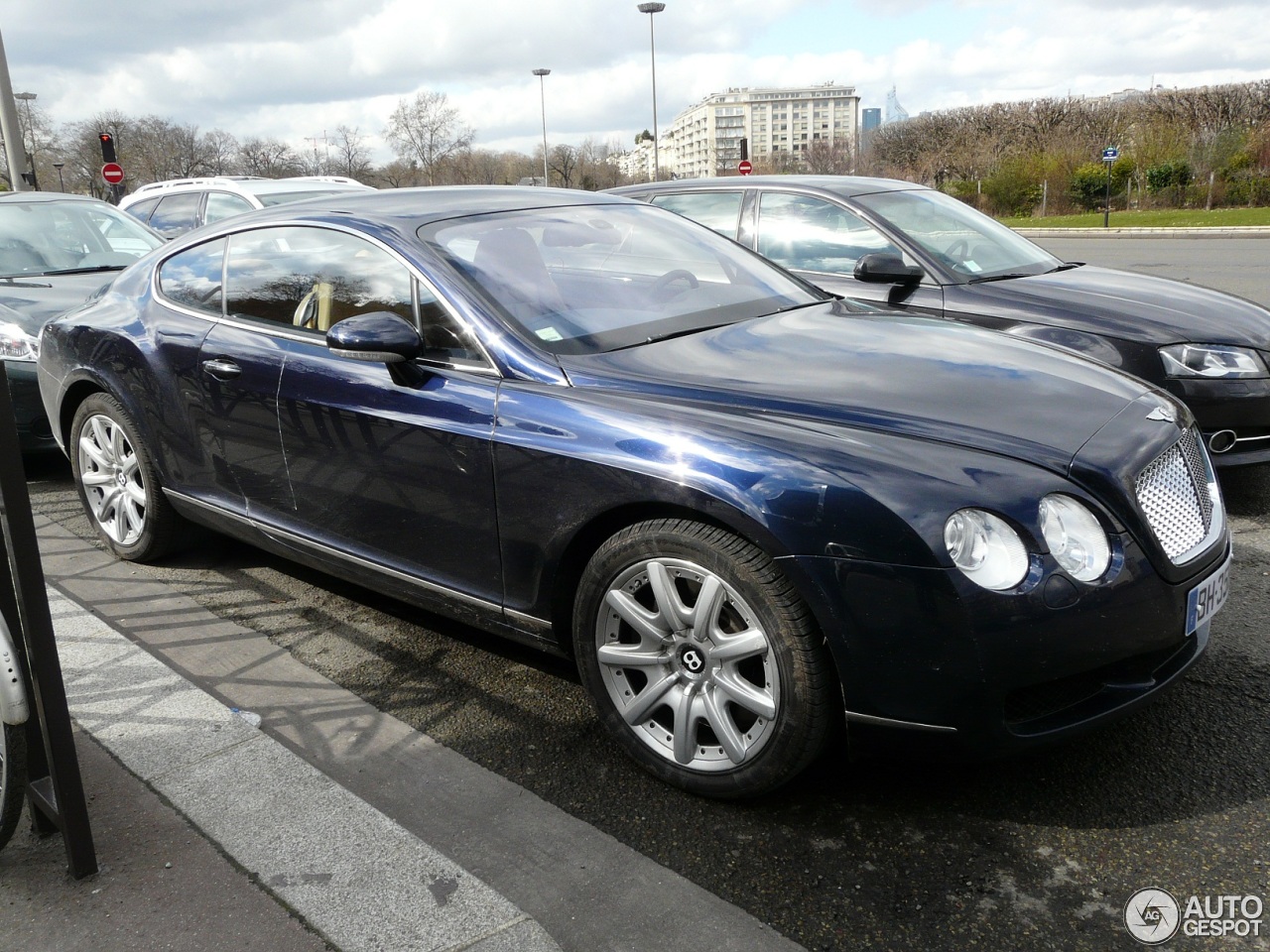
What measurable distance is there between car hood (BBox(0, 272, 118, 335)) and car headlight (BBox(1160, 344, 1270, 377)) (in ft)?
18.5

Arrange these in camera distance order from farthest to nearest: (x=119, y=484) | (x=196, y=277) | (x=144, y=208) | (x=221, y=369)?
(x=144, y=208)
(x=119, y=484)
(x=196, y=277)
(x=221, y=369)

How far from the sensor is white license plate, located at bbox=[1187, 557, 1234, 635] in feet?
8.45

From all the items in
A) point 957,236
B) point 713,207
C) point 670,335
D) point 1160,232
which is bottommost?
point 1160,232

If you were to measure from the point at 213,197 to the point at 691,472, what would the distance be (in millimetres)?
9925

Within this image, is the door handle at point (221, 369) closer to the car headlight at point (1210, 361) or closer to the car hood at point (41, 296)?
the car hood at point (41, 296)

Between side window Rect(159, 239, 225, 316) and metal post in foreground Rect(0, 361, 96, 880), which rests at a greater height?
side window Rect(159, 239, 225, 316)

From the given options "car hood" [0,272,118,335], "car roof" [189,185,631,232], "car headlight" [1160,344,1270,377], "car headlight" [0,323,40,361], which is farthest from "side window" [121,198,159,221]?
"car headlight" [1160,344,1270,377]

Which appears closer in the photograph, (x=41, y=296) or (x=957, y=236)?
(x=957, y=236)

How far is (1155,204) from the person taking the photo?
32.7 metres

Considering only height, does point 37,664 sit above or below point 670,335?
below

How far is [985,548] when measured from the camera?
7.72 feet

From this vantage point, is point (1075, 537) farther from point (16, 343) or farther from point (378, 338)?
point (16, 343)

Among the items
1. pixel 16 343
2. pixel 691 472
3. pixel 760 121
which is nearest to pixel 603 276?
pixel 691 472

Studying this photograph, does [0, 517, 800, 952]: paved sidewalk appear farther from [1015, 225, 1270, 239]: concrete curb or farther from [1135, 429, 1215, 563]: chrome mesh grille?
[1015, 225, 1270, 239]: concrete curb
